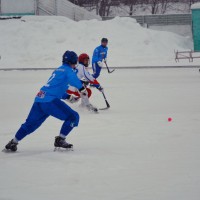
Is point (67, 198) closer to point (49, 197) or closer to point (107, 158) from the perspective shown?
point (49, 197)

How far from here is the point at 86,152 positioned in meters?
6.52

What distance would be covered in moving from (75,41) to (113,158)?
26509 millimetres

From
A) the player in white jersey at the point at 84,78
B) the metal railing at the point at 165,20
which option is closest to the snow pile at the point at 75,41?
the metal railing at the point at 165,20

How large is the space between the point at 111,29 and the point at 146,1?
59.4 ft

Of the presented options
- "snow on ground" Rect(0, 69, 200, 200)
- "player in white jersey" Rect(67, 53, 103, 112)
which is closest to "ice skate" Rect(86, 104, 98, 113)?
"player in white jersey" Rect(67, 53, 103, 112)

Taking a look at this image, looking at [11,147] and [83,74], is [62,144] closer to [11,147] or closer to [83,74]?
[11,147]

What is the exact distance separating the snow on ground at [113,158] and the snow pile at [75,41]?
17.8m

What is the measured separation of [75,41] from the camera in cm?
3216

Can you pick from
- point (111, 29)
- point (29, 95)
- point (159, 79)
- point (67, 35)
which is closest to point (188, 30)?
point (111, 29)

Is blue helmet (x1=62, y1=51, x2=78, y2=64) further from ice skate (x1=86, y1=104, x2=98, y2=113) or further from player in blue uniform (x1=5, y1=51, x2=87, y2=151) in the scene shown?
ice skate (x1=86, y1=104, x2=98, y2=113)

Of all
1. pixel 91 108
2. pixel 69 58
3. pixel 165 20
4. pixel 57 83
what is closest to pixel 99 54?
pixel 91 108

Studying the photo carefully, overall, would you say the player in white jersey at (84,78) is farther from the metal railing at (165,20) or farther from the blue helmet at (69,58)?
the metal railing at (165,20)

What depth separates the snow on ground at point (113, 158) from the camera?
15.2ft

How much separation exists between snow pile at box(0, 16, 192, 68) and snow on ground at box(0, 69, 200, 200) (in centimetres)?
1783
